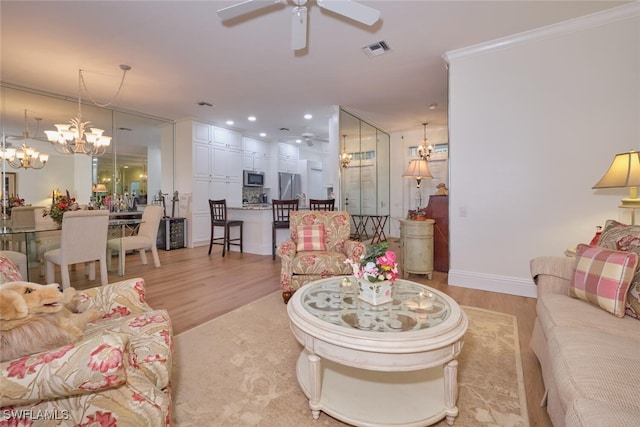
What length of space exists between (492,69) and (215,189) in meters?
5.54

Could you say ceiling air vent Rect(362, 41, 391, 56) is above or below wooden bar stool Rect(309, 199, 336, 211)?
above

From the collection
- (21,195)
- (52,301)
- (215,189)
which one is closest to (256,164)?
(215,189)

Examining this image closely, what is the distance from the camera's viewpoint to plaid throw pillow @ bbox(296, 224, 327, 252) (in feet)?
10.5

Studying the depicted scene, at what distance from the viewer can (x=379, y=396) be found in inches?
56.9

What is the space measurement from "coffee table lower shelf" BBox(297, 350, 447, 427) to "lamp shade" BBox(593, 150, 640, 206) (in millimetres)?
1918

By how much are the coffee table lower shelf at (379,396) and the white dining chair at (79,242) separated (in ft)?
9.32

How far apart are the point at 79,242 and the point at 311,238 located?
8.15ft

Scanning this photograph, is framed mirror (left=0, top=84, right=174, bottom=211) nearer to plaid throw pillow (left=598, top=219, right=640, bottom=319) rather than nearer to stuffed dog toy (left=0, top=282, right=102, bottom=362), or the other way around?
stuffed dog toy (left=0, top=282, right=102, bottom=362)

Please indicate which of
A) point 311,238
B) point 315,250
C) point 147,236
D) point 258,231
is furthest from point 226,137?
point 315,250

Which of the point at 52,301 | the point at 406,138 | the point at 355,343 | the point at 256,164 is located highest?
the point at 406,138

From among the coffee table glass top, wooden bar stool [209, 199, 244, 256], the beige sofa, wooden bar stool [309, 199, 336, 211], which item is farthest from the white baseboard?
wooden bar stool [209, 199, 244, 256]

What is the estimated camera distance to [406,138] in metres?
7.14

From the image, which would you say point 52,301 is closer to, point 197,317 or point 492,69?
point 197,317

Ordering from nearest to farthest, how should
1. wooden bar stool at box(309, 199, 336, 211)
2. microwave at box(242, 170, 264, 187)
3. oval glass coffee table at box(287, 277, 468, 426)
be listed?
oval glass coffee table at box(287, 277, 468, 426)
wooden bar stool at box(309, 199, 336, 211)
microwave at box(242, 170, 264, 187)
